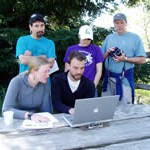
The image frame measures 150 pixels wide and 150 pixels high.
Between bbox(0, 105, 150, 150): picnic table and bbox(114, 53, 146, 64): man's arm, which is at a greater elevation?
bbox(114, 53, 146, 64): man's arm

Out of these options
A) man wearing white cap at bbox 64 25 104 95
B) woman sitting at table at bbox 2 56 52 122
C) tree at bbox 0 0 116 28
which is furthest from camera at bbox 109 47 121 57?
tree at bbox 0 0 116 28

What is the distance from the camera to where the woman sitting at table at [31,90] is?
3379 millimetres

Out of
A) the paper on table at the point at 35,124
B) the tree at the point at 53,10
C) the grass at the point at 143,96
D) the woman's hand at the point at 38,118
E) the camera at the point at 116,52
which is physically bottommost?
the grass at the point at 143,96

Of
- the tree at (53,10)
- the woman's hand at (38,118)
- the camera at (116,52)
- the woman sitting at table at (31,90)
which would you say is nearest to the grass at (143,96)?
the tree at (53,10)

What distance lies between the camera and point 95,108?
9.73ft

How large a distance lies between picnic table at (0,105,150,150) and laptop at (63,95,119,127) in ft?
0.18

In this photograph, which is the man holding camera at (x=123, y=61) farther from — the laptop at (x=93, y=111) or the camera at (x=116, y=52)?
the laptop at (x=93, y=111)

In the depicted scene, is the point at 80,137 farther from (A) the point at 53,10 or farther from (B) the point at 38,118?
(A) the point at 53,10

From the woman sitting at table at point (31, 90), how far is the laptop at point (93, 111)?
0.48 m

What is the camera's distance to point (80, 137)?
9.46ft

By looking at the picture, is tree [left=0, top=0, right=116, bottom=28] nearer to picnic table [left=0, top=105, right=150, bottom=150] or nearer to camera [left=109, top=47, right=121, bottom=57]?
camera [left=109, top=47, right=121, bottom=57]

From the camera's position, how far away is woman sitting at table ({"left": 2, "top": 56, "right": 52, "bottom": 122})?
338 cm

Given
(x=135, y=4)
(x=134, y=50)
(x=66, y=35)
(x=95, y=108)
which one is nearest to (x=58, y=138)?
(x=95, y=108)

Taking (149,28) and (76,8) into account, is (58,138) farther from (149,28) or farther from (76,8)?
(149,28)
